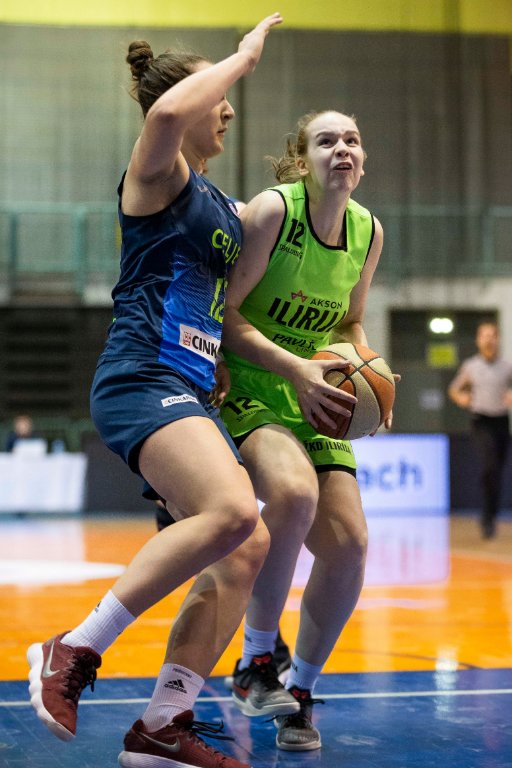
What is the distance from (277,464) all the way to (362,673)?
1374 millimetres

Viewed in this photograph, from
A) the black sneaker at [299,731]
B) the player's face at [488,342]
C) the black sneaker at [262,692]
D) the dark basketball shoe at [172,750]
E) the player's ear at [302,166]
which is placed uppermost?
the player's ear at [302,166]

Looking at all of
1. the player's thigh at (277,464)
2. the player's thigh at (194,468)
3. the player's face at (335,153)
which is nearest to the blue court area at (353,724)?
the player's thigh at (277,464)

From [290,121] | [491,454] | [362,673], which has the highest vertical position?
[290,121]

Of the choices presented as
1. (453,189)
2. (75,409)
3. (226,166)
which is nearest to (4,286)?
(75,409)

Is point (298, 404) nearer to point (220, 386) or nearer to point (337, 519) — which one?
point (220, 386)

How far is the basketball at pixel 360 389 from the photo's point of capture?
300 cm

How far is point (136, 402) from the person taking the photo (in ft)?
8.66

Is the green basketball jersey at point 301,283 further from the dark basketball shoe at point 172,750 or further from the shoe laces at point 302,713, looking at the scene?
the dark basketball shoe at point 172,750

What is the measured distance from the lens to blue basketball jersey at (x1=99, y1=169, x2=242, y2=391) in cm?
270

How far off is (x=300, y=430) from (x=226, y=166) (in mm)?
11390

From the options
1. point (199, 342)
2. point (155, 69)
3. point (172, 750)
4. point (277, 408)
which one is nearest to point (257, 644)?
point (277, 408)

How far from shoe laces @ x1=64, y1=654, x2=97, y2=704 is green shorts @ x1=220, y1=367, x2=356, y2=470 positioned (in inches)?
35.9

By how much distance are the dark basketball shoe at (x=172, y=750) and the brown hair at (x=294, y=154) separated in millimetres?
1661

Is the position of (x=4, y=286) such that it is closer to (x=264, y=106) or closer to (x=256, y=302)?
(x=264, y=106)
